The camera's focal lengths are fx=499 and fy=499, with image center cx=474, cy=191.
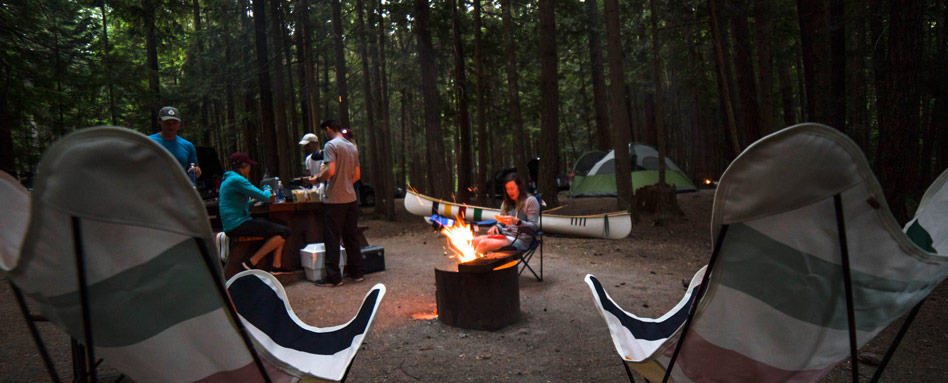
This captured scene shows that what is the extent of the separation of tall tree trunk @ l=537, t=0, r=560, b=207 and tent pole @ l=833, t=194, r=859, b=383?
30.5ft

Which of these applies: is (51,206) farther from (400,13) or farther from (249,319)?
(400,13)

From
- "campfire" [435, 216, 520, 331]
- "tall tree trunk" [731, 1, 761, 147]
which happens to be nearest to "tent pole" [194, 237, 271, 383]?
"campfire" [435, 216, 520, 331]

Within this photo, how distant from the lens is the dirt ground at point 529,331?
3.25 metres

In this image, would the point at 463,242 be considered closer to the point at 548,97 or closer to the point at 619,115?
the point at 619,115

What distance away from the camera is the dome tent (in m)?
14.6

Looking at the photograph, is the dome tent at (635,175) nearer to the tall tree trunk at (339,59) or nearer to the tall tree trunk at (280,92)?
the tall tree trunk at (339,59)

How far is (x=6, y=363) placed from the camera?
3432 mm

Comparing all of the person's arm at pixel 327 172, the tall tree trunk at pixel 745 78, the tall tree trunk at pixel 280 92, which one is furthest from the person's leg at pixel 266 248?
the tall tree trunk at pixel 745 78

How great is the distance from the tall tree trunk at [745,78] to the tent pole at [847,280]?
1017cm

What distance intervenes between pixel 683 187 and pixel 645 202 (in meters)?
4.89

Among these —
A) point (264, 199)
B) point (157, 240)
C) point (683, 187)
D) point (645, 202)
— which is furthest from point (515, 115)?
point (157, 240)

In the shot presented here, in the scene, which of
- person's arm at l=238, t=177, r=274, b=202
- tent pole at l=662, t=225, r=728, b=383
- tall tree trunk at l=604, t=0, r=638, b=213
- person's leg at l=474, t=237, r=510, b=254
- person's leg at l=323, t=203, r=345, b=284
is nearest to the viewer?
tent pole at l=662, t=225, r=728, b=383

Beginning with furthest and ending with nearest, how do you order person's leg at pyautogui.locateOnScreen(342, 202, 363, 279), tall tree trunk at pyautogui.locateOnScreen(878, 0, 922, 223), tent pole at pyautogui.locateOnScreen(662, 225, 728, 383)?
person's leg at pyautogui.locateOnScreen(342, 202, 363, 279) → tall tree trunk at pyautogui.locateOnScreen(878, 0, 922, 223) → tent pole at pyautogui.locateOnScreen(662, 225, 728, 383)

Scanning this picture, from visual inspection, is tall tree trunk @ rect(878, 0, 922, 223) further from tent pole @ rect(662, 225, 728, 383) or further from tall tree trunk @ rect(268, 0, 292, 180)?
tall tree trunk @ rect(268, 0, 292, 180)
